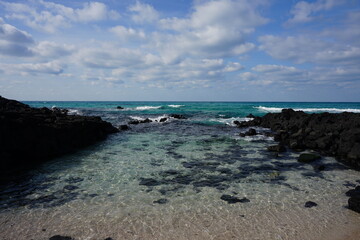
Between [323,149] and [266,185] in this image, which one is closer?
[266,185]

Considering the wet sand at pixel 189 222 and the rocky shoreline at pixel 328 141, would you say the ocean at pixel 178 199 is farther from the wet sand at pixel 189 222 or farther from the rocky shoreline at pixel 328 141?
the rocky shoreline at pixel 328 141

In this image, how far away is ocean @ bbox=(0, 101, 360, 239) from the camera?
6.17m

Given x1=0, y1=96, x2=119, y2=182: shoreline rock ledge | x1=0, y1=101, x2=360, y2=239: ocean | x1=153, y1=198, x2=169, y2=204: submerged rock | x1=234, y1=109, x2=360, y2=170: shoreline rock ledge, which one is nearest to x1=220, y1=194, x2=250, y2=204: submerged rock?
x1=0, y1=101, x2=360, y2=239: ocean

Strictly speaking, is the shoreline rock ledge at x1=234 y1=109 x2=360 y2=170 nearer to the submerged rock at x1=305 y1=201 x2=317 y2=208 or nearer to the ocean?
the ocean

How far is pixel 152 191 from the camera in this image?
345 inches

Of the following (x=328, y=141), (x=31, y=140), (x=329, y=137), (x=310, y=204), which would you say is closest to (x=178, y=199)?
(x=310, y=204)

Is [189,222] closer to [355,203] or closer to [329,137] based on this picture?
[355,203]

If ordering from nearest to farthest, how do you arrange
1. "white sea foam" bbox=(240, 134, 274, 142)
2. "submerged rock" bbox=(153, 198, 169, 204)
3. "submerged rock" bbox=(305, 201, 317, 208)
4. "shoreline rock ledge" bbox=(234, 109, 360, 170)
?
"submerged rock" bbox=(305, 201, 317, 208) → "submerged rock" bbox=(153, 198, 169, 204) → "shoreline rock ledge" bbox=(234, 109, 360, 170) → "white sea foam" bbox=(240, 134, 274, 142)

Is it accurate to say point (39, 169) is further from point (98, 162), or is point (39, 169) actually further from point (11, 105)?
point (11, 105)

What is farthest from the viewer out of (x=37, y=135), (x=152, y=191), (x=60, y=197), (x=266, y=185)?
(x=37, y=135)

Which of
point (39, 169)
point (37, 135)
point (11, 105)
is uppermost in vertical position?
point (11, 105)

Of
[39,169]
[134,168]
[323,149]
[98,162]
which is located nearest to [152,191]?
[134,168]

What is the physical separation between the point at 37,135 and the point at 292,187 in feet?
46.5

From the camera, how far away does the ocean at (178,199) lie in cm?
617
